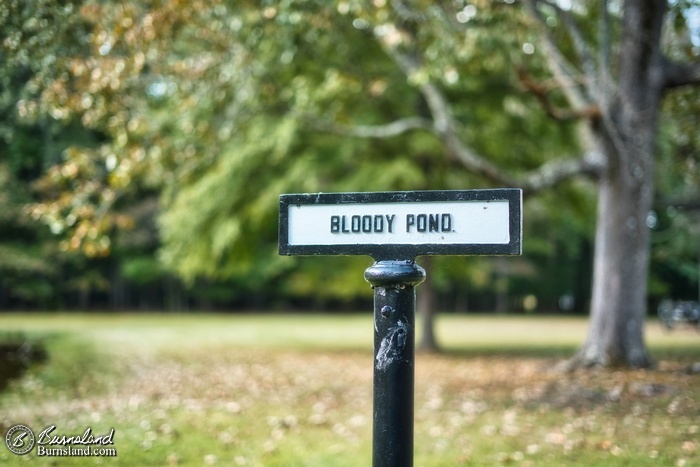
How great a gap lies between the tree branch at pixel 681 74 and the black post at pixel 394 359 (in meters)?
8.19

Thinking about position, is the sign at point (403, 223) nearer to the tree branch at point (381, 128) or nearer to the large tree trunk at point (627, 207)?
the large tree trunk at point (627, 207)

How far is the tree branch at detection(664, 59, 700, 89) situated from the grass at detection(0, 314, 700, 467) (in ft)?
12.9

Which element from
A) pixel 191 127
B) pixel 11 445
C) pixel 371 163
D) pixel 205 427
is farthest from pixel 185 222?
pixel 11 445

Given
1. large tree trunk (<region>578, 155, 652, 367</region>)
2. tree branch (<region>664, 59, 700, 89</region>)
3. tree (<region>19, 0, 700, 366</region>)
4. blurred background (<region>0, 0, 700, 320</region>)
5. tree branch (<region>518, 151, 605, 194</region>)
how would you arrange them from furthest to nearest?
tree branch (<region>518, 151, 605, 194</region>) → large tree trunk (<region>578, 155, 652, 367</region>) → tree branch (<region>664, 59, 700, 89</region>) → tree (<region>19, 0, 700, 366</region>) → blurred background (<region>0, 0, 700, 320</region>)

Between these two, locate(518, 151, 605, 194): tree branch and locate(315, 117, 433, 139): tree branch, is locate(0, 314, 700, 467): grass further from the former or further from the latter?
locate(315, 117, 433, 139): tree branch

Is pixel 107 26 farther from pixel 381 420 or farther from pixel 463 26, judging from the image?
pixel 381 420

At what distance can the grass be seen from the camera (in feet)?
18.8

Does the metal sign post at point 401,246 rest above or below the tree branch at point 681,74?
below

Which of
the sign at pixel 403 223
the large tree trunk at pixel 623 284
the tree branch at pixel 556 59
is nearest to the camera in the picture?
the sign at pixel 403 223

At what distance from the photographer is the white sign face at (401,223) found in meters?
2.98

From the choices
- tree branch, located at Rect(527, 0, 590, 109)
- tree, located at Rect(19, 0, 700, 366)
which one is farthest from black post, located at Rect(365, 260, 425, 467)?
tree branch, located at Rect(527, 0, 590, 109)

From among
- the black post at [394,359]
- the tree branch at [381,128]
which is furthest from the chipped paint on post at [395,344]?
the tree branch at [381,128]

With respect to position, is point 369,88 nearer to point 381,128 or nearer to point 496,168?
point 381,128

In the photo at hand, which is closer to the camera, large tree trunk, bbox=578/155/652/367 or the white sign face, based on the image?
the white sign face
